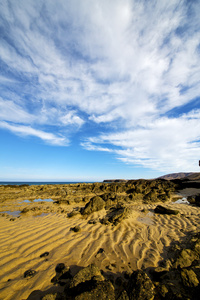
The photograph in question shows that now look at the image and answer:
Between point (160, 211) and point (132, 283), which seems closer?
point (132, 283)

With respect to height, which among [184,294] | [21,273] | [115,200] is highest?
[115,200]

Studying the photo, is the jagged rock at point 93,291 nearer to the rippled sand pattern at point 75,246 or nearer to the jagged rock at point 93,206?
the rippled sand pattern at point 75,246

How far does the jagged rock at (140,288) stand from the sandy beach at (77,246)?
682 millimetres

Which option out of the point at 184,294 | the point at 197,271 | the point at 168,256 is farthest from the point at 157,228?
the point at 184,294

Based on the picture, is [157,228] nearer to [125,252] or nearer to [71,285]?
[125,252]

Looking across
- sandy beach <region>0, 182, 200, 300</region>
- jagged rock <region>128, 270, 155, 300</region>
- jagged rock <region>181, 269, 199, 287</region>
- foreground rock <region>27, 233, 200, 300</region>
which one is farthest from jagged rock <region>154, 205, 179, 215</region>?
jagged rock <region>128, 270, 155, 300</region>

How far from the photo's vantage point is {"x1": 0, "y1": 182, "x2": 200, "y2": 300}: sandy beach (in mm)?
2947

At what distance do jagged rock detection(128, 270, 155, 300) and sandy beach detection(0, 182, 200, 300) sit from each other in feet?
2.24

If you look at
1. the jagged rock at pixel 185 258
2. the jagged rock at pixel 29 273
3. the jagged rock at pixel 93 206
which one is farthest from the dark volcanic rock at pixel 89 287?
the jagged rock at pixel 93 206

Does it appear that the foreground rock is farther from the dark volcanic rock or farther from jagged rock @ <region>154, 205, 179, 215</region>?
jagged rock @ <region>154, 205, 179, 215</region>

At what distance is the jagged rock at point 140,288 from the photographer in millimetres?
2240

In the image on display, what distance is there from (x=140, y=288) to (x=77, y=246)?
2.43m

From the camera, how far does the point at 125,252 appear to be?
3.88 m

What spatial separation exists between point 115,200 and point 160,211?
358cm
